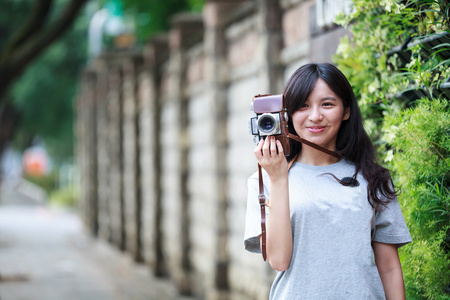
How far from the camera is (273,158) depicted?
8.53 ft

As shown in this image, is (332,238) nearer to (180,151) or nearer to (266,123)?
(266,123)

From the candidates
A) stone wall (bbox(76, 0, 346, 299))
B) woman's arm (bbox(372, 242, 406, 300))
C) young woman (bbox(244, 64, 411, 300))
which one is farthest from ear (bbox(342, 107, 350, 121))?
stone wall (bbox(76, 0, 346, 299))

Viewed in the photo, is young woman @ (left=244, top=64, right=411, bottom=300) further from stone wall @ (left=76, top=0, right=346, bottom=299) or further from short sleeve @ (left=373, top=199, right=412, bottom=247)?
stone wall @ (left=76, top=0, right=346, bottom=299)

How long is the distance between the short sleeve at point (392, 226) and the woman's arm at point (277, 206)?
1.21 feet

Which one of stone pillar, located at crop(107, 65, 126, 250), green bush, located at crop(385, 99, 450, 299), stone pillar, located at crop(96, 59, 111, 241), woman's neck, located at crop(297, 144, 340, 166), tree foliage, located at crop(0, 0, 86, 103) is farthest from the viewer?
stone pillar, located at crop(96, 59, 111, 241)

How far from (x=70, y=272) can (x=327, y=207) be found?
10502 mm

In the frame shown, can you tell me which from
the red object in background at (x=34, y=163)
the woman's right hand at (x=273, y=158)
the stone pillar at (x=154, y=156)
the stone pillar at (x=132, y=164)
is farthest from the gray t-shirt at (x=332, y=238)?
the red object in background at (x=34, y=163)

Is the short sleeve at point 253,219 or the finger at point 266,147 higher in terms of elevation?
the finger at point 266,147

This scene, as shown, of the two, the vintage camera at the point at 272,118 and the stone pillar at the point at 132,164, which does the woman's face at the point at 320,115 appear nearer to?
the vintage camera at the point at 272,118

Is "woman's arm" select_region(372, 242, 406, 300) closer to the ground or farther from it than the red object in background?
closer to the ground

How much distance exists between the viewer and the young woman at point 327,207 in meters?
2.60

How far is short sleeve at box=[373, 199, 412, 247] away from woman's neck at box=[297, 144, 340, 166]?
27cm

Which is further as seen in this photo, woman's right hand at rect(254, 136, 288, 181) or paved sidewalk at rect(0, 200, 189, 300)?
paved sidewalk at rect(0, 200, 189, 300)

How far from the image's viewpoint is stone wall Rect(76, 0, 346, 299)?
6789 mm
